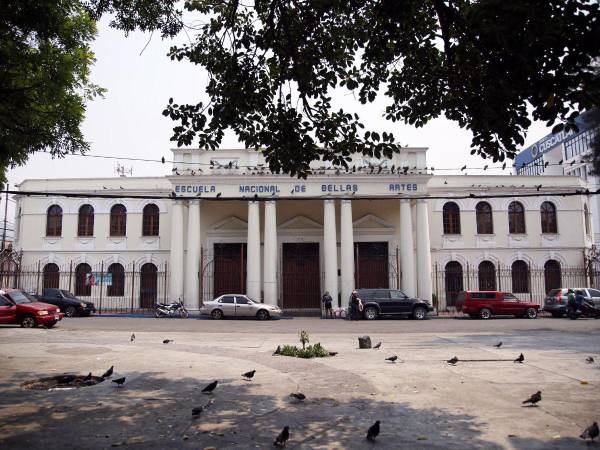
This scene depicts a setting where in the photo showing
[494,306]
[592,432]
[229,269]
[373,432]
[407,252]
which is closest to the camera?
[592,432]

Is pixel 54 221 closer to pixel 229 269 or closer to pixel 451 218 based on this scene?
pixel 229 269

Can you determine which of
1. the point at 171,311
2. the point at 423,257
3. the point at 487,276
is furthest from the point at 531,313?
the point at 171,311

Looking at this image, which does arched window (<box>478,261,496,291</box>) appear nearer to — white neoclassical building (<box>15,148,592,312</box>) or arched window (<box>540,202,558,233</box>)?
white neoclassical building (<box>15,148,592,312</box>)

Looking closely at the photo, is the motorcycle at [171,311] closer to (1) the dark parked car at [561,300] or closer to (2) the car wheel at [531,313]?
(2) the car wheel at [531,313]

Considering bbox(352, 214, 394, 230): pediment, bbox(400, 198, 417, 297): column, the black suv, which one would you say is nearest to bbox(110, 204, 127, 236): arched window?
bbox(352, 214, 394, 230): pediment

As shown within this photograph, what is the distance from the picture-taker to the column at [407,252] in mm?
28375

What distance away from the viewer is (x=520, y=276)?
32.3 m

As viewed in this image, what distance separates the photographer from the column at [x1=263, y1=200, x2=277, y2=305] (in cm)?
2809

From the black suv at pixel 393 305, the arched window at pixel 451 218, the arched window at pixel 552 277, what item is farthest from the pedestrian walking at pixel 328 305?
the arched window at pixel 552 277

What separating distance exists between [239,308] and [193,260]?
4.38m

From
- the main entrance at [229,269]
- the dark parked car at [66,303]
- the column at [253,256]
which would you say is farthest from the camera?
the main entrance at [229,269]

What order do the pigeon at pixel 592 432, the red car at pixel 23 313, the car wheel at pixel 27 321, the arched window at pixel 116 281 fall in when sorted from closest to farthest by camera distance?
1. the pigeon at pixel 592 432
2. the red car at pixel 23 313
3. the car wheel at pixel 27 321
4. the arched window at pixel 116 281

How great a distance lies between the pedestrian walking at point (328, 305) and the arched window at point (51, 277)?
1727cm

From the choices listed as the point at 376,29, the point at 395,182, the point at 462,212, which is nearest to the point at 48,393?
the point at 376,29
